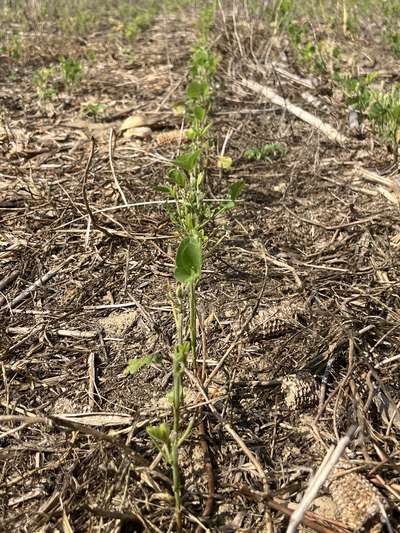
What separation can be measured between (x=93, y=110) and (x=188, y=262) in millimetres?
2347

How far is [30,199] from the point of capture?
241cm

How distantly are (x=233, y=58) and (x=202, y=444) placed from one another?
11.5 ft

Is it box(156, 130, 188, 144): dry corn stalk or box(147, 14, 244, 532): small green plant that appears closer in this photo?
box(147, 14, 244, 532): small green plant

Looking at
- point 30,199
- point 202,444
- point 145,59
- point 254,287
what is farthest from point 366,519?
point 145,59

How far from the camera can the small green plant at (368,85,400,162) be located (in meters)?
2.58

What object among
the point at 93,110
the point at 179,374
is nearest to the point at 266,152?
the point at 93,110

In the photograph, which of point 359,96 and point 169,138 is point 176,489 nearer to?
point 169,138

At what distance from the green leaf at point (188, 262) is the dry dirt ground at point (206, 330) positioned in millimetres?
248

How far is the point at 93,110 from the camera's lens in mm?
3348

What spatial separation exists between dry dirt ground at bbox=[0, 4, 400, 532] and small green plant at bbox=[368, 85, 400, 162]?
0.11 metres

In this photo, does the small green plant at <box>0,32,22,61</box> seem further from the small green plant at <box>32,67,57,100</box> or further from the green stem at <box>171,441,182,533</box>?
the green stem at <box>171,441,182,533</box>

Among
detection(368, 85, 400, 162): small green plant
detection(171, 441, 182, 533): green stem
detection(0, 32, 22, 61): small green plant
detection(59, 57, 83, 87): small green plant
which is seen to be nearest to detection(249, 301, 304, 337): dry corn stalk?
detection(171, 441, 182, 533): green stem

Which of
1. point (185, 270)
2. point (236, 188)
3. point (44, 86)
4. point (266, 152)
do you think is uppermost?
point (185, 270)

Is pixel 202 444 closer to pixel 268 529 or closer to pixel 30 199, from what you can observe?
pixel 268 529
